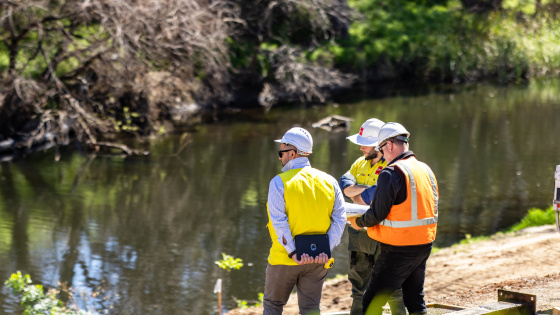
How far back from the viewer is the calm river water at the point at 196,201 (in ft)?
34.8

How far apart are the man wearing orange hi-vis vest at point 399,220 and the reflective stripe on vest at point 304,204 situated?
1.13 ft

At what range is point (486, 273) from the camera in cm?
897

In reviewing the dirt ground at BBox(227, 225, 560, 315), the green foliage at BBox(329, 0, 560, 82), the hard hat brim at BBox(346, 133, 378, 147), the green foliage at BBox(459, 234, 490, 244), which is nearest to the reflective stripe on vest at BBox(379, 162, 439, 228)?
the hard hat brim at BBox(346, 133, 378, 147)

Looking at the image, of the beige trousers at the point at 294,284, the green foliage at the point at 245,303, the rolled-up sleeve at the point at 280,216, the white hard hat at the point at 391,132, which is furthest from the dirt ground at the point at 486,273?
the rolled-up sleeve at the point at 280,216

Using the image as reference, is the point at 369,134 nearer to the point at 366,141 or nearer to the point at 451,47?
the point at 366,141

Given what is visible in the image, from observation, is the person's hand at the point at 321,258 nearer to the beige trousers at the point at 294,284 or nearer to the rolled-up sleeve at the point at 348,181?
the beige trousers at the point at 294,284

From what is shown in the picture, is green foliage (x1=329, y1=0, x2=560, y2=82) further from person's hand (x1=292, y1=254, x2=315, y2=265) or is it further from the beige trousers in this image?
person's hand (x1=292, y1=254, x2=315, y2=265)

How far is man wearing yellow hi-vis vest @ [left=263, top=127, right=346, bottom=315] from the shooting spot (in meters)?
5.22

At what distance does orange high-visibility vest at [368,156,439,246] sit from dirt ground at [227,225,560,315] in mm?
1993

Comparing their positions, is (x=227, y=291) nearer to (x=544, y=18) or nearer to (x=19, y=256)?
(x=19, y=256)

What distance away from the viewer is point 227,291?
1010 centimetres

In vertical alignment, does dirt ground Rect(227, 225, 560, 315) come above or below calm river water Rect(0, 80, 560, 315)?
above

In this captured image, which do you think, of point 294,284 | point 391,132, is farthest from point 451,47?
point 294,284

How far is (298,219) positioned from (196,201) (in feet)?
33.4
